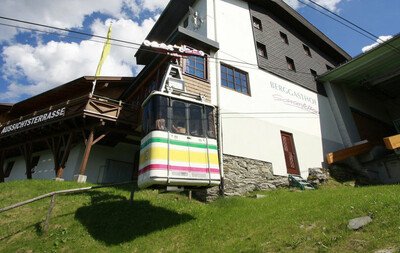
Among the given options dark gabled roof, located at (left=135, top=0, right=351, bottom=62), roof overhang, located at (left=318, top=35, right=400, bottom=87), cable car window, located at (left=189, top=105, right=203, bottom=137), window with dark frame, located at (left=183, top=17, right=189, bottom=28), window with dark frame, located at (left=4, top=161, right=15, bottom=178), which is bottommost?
cable car window, located at (left=189, top=105, right=203, bottom=137)

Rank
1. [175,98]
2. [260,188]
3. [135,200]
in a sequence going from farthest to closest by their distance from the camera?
[260,188] < [135,200] < [175,98]

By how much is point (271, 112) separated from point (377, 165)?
7832 mm

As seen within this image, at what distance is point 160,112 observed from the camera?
969 centimetres

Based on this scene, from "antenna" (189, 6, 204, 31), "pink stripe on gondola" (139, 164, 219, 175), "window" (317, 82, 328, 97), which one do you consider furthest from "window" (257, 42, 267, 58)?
"pink stripe on gondola" (139, 164, 219, 175)

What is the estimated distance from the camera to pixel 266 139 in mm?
17344

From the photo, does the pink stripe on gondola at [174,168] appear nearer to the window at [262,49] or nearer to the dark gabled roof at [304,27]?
the window at [262,49]

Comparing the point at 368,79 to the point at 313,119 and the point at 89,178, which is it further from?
the point at 89,178

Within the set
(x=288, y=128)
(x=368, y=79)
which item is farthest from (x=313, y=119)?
(x=368, y=79)

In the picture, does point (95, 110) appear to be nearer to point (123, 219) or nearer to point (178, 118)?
point (123, 219)

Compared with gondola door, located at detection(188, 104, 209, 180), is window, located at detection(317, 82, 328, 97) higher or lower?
higher

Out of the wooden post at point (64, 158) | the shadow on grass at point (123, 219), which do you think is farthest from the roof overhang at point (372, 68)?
the wooden post at point (64, 158)

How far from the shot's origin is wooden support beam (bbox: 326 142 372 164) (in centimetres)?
1958

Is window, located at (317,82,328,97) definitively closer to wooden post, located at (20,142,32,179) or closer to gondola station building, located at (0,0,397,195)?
gondola station building, located at (0,0,397,195)

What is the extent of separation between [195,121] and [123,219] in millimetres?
4162
